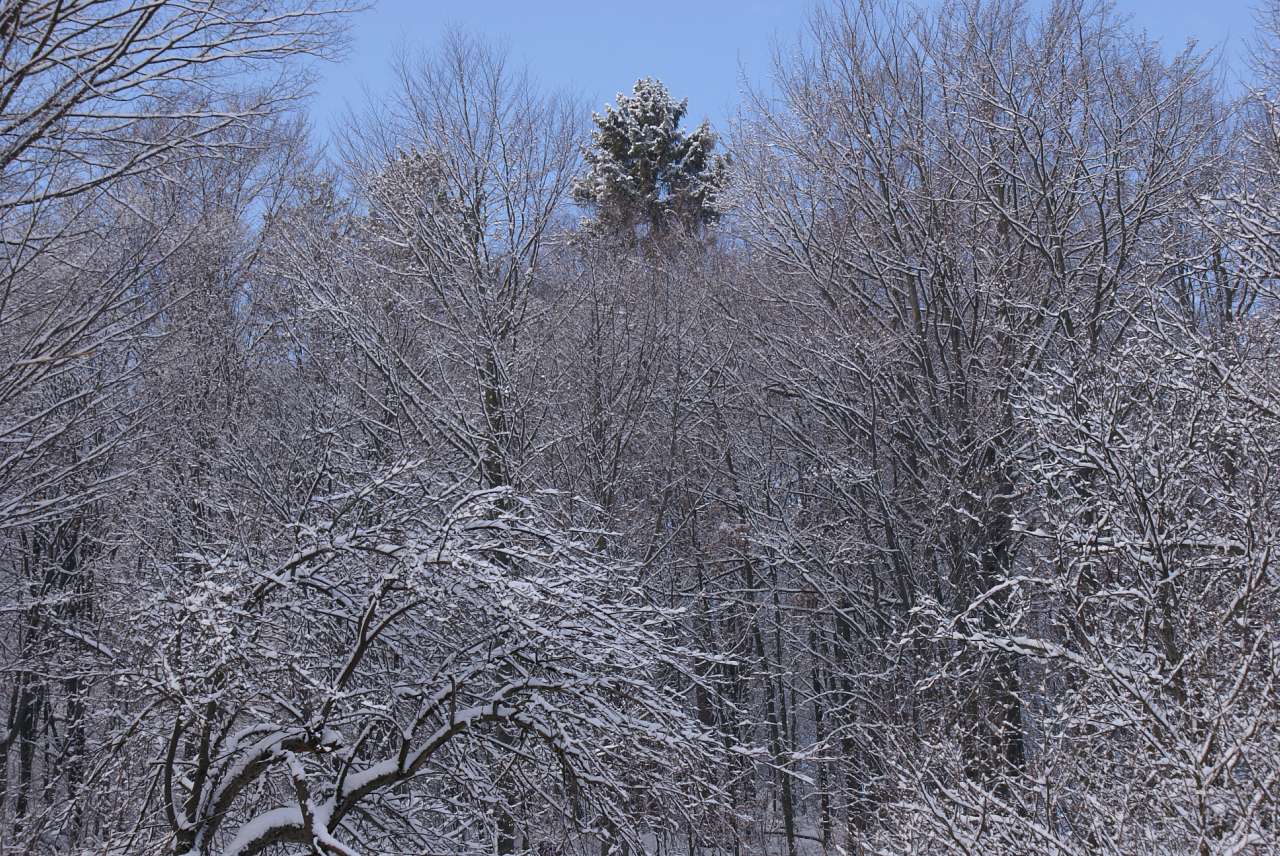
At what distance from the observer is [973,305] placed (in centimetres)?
1291

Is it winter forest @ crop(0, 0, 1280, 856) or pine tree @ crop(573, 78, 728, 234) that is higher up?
pine tree @ crop(573, 78, 728, 234)

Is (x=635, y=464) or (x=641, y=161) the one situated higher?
(x=641, y=161)

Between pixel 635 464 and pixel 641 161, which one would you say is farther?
pixel 641 161

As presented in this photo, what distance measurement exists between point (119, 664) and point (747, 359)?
34.8 ft

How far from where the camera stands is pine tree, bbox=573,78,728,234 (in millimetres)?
26328

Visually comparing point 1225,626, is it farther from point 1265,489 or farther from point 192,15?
point 192,15

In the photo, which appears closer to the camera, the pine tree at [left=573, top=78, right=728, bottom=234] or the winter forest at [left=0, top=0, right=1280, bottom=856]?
the winter forest at [left=0, top=0, right=1280, bottom=856]

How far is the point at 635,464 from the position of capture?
1494 centimetres

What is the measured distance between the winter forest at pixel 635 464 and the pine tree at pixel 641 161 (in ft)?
11.8

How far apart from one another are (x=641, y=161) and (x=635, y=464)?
14.1 metres

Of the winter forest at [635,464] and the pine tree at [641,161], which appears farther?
the pine tree at [641,161]

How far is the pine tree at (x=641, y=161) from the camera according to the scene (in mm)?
26328

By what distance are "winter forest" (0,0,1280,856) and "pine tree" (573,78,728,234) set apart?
3.58 metres

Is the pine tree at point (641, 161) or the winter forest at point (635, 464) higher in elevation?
the pine tree at point (641, 161)
